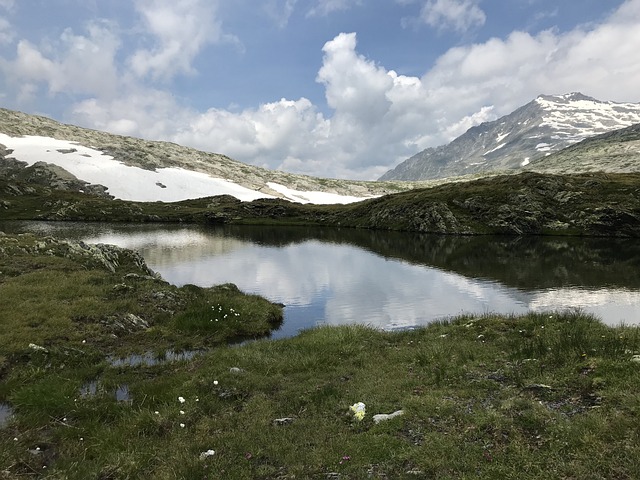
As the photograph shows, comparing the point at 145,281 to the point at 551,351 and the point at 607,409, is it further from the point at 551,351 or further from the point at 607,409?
the point at 607,409

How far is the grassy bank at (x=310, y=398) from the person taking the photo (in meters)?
11.2

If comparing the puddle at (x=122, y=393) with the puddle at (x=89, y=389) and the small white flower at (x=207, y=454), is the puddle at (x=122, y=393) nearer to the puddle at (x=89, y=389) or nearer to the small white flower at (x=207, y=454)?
the puddle at (x=89, y=389)

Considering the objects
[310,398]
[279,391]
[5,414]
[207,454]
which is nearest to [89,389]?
[5,414]

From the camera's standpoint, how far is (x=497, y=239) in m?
104

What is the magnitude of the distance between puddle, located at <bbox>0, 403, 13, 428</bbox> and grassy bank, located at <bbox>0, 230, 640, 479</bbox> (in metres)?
0.25

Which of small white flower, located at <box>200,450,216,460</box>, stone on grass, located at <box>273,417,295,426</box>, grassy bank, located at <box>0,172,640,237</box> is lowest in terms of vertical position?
stone on grass, located at <box>273,417,295,426</box>

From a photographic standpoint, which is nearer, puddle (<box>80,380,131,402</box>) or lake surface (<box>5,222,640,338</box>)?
puddle (<box>80,380,131,402</box>)

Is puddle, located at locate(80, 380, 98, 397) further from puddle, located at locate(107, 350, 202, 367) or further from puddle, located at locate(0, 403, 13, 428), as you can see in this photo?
puddle, located at locate(0, 403, 13, 428)

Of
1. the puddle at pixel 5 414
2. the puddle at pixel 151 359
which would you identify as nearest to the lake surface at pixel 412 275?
the puddle at pixel 151 359

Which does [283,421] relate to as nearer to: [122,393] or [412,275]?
[122,393]

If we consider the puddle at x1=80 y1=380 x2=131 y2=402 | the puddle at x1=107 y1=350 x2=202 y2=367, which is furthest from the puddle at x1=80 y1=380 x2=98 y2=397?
the puddle at x1=107 y1=350 x2=202 y2=367

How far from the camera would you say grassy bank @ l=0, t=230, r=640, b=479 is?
36.7ft

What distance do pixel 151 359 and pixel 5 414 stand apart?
325 inches

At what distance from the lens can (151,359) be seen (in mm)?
24078
